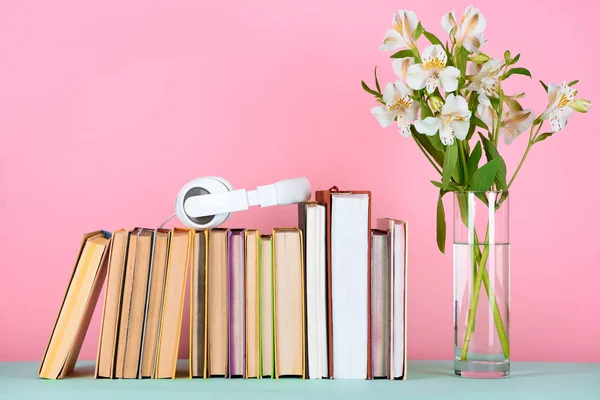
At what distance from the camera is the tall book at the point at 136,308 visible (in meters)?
1.10

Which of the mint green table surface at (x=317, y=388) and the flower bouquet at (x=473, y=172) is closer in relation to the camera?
the mint green table surface at (x=317, y=388)

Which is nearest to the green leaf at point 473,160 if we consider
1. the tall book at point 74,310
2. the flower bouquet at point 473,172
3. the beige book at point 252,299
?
the flower bouquet at point 473,172

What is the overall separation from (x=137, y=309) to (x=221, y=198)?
0.69 feet

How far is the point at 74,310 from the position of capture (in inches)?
43.8

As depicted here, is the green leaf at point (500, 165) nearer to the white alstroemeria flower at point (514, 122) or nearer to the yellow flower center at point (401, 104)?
the white alstroemeria flower at point (514, 122)

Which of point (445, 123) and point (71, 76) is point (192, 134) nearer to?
point (71, 76)

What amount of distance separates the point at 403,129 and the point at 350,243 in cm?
19

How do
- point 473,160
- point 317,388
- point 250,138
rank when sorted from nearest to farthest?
1. point 317,388
2. point 473,160
3. point 250,138

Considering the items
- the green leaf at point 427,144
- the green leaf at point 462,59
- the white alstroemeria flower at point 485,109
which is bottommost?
the green leaf at point 427,144

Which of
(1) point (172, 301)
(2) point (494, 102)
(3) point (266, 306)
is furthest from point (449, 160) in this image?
(1) point (172, 301)

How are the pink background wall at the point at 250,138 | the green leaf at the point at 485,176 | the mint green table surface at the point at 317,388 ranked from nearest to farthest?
the mint green table surface at the point at 317,388 < the green leaf at the point at 485,176 < the pink background wall at the point at 250,138

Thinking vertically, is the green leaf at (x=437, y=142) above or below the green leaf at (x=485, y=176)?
above

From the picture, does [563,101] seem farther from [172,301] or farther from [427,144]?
[172,301]

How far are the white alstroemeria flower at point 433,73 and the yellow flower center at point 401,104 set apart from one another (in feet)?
0.15
